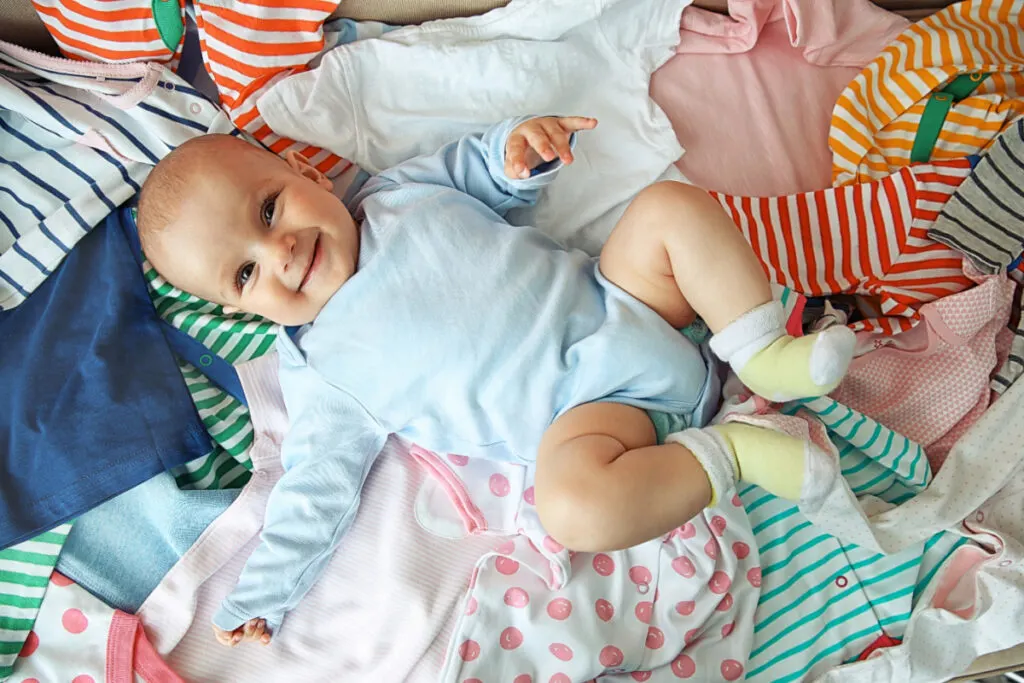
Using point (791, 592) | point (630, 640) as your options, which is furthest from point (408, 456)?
point (791, 592)

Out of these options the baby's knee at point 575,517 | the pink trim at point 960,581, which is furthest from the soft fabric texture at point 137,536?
the pink trim at point 960,581

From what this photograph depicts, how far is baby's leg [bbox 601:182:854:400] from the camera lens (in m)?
0.89

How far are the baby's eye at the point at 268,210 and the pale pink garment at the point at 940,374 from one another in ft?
2.72

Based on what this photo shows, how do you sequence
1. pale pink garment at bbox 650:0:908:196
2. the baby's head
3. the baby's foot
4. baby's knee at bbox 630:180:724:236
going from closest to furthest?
the baby's foot, baby's knee at bbox 630:180:724:236, the baby's head, pale pink garment at bbox 650:0:908:196

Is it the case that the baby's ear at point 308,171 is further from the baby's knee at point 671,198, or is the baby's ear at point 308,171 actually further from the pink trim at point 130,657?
the pink trim at point 130,657

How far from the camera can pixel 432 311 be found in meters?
1.12

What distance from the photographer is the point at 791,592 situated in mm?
1129

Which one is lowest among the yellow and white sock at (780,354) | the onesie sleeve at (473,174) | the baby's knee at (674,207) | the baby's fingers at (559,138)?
the yellow and white sock at (780,354)

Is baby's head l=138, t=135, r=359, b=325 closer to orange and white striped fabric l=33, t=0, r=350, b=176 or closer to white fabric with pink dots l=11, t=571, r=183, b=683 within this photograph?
orange and white striped fabric l=33, t=0, r=350, b=176

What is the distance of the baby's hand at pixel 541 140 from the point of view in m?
1.08

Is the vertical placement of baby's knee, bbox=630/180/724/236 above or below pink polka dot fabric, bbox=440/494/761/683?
above

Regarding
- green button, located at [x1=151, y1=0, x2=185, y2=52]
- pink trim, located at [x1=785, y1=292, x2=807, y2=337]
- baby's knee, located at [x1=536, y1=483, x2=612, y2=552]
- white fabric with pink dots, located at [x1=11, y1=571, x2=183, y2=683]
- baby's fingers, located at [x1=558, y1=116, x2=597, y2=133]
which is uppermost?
green button, located at [x1=151, y1=0, x2=185, y2=52]

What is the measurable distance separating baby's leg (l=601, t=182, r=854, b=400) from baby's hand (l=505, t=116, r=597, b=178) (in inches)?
4.9

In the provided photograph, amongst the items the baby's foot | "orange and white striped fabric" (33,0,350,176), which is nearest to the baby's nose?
"orange and white striped fabric" (33,0,350,176)
